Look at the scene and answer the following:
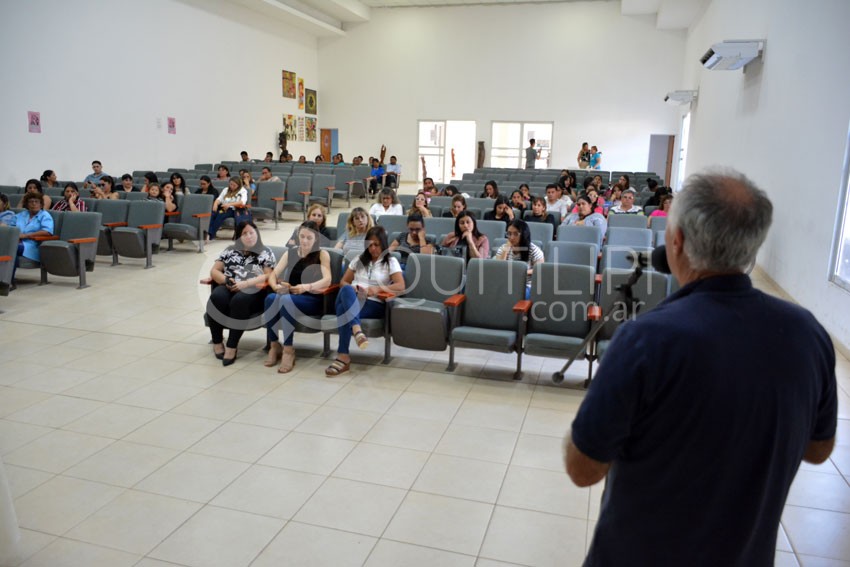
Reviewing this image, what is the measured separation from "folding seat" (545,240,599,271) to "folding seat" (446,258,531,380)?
111 cm

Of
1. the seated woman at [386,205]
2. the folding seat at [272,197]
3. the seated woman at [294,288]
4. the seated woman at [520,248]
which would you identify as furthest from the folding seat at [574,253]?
the folding seat at [272,197]

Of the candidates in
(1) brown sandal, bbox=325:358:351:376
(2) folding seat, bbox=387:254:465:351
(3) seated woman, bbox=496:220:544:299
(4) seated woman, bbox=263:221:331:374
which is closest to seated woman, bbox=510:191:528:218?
(3) seated woman, bbox=496:220:544:299

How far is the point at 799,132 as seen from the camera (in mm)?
6551

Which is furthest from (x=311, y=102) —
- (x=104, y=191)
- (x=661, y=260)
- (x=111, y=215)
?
(x=661, y=260)

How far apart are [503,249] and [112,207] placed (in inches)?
220

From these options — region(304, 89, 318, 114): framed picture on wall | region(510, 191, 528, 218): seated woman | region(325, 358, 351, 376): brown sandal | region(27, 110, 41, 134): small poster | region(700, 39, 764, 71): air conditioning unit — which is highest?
region(304, 89, 318, 114): framed picture on wall

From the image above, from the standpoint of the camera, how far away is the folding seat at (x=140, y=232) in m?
8.02

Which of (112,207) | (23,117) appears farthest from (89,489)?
(23,117)

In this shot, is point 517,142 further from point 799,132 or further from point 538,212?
point 799,132

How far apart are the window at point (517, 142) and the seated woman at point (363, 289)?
16.3 metres

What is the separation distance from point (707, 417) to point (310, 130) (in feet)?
72.1

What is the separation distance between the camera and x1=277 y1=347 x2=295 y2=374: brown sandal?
15.4 ft

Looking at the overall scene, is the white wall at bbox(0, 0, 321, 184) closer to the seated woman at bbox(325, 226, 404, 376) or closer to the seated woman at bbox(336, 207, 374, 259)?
the seated woman at bbox(336, 207, 374, 259)

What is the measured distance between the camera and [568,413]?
4.09 m
